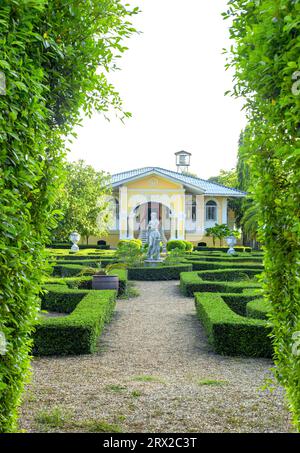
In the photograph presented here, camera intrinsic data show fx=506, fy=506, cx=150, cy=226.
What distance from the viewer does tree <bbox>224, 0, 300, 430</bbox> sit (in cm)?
296

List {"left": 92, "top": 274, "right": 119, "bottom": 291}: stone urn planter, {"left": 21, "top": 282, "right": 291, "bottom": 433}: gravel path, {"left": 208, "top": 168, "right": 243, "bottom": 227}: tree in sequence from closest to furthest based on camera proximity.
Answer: {"left": 21, "top": 282, "right": 291, "bottom": 433}: gravel path → {"left": 92, "top": 274, "right": 119, "bottom": 291}: stone urn planter → {"left": 208, "top": 168, "right": 243, "bottom": 227}: tree

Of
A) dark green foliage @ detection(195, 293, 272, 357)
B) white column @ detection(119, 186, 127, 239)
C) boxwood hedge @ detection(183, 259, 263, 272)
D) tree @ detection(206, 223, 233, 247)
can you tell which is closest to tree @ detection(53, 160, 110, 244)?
white column @ detection(119, 186, 127, 239)

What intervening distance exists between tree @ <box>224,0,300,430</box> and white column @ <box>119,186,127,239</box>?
27811 mm

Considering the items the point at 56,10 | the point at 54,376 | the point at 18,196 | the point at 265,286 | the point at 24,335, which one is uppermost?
the point at 56,10

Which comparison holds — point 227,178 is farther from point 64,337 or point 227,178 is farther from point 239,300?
point 64,337

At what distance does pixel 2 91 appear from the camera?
9.15ft

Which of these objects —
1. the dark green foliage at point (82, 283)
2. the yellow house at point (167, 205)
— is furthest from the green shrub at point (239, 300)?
the yellow house at point (167, 205)

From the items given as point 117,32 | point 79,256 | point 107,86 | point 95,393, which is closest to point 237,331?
point 95,393

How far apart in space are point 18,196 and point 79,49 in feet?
4.77

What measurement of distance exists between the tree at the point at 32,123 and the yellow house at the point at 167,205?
27.5 metres

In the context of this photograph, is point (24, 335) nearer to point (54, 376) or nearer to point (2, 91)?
point (2, 91)

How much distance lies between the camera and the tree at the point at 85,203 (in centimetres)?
2798

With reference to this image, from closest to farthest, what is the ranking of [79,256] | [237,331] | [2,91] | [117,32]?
[2,91] < [117,32] < [237,331] < [79,256]

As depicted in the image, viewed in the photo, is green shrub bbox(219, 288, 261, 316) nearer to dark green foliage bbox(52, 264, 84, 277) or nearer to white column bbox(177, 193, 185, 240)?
dark green foliage bbox(52, 264, 84, 277)
